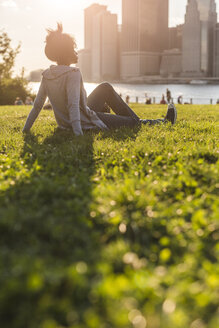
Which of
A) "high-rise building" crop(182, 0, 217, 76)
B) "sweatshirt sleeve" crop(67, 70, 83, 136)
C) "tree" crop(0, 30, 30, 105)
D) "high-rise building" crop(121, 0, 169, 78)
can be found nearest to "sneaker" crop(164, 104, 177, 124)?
"sweatshirt sleeve" crop(67, 70, 83, 136)

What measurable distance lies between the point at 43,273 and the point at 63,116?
4.70 m

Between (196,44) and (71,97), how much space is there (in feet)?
550

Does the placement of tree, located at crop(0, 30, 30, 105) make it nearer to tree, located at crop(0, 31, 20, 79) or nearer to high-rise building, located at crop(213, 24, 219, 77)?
tree, located at crop(0, 31, 20, 79)

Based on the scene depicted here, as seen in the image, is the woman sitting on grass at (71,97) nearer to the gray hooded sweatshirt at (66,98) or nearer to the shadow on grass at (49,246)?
the gray hooded sweatshirt at (66,98)

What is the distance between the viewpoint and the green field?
1.67m

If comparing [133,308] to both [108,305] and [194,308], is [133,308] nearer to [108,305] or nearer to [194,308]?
[108,305]

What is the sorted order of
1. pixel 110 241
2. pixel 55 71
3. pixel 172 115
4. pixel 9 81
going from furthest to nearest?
pixel 9 81 → pixel 172 115 → pixel 55 71 → pixel 110 241

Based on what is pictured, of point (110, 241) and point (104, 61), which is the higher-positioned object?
point (104, 61)

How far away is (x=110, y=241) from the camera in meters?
2.39

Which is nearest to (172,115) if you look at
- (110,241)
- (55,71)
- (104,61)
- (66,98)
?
(66,98)

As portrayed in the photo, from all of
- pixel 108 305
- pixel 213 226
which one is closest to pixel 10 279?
pixel 108 305

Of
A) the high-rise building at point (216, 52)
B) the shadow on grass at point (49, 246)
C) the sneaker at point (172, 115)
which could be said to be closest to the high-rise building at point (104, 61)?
the high-rise building at point (216, 52)

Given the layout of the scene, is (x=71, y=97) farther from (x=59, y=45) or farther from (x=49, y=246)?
(x=49, y=246)

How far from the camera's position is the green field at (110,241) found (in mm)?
1674
